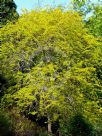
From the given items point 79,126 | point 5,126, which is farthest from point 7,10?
point 79,126

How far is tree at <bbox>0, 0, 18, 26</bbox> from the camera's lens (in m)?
31.5

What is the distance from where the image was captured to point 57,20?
82.0ft

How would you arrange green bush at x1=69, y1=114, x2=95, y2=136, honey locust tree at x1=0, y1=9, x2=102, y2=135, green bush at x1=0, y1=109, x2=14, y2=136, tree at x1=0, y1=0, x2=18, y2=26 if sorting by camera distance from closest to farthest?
1. green bush at x1=69, y1=114, x2=95, y2=136
2. green bush at x1=0, y1=109, x2=14, y2=136
3. honey locust tree at x1=0, y1=9, x2=102, y2=135
4. tree at x1=0, y1=0, x2=18, y2=26

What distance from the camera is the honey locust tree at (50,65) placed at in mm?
23438

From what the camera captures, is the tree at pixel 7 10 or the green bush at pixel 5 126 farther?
the tree at pixel 7 10

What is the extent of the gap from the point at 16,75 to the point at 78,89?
3632 millimetres

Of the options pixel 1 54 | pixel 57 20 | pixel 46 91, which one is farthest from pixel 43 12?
pixel 46 91

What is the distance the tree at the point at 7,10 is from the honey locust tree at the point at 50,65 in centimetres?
578

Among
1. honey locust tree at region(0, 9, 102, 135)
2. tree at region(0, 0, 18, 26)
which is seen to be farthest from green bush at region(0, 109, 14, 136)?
tree at region(0, 0, 18, 26)

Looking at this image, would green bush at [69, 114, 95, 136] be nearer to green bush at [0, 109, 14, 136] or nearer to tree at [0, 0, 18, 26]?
green bush at [0, 109, 14, 136]

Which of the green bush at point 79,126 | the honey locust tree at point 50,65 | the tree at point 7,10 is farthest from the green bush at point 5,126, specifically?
the tree at point 7,10

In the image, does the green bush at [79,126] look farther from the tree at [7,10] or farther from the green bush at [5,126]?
the tree at [7,10]

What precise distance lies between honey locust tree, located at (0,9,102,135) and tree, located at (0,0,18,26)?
5.78 meters

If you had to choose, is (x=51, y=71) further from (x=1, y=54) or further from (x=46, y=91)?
(x=1, y=54)
